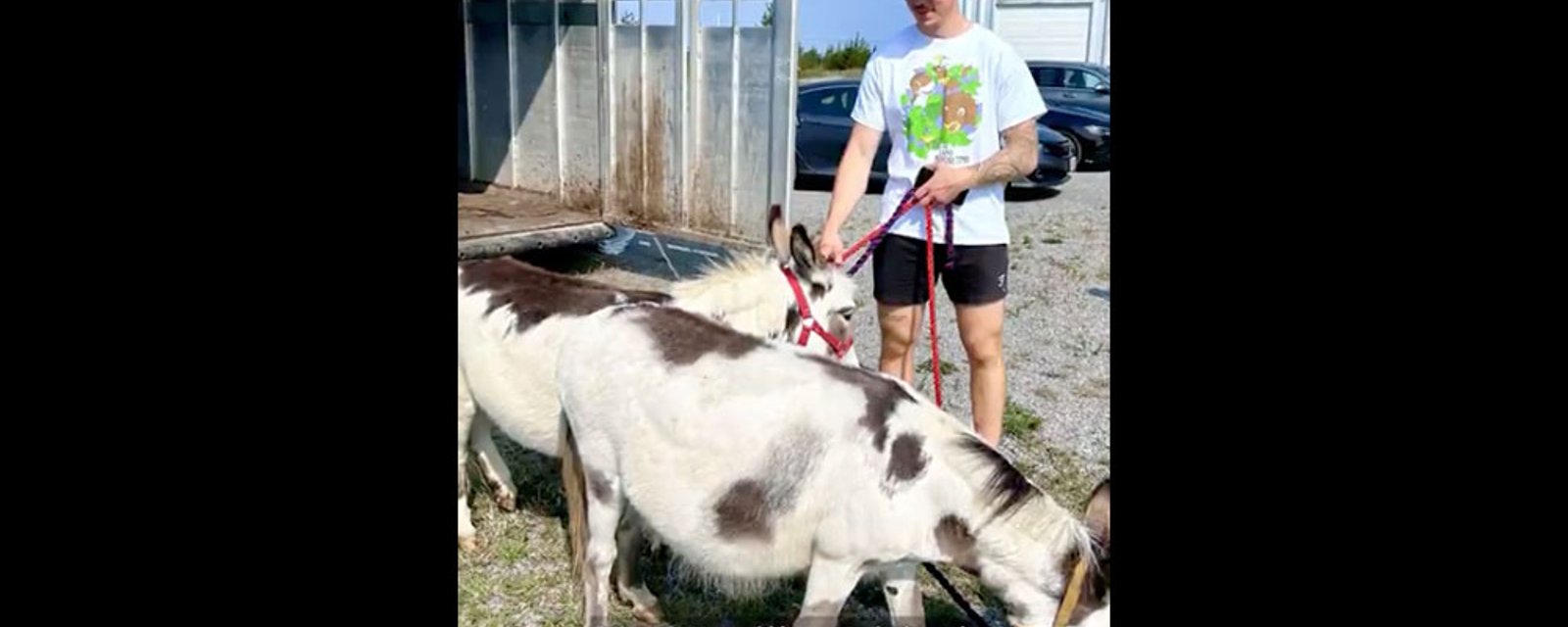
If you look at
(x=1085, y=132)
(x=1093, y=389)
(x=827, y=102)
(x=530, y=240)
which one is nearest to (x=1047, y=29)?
(x=1085, y=132)

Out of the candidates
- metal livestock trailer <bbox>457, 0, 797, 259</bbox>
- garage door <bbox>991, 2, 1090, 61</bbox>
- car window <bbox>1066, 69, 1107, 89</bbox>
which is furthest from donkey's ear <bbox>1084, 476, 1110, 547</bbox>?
garage door <bbox>991, 2, 1090, 61</bbox>

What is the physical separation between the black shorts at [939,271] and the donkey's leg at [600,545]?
1.17 m

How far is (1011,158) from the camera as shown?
3.13 metres

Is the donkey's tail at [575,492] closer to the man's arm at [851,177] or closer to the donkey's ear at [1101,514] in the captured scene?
the man's arm at [851,177]

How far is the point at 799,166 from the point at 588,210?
5.36 m

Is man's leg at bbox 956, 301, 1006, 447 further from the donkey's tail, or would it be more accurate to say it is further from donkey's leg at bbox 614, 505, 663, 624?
the donkey's tail

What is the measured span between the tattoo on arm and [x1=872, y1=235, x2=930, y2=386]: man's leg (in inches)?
12.2

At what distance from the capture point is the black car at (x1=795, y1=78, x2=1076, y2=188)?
12461mm

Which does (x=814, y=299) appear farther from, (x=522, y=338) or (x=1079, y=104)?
(x=1079, y=104)

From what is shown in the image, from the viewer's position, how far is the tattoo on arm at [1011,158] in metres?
3.12
